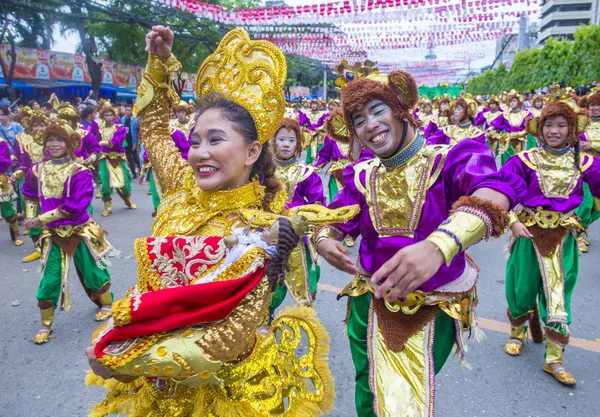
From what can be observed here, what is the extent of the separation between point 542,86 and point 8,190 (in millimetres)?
25992

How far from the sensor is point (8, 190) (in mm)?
6828

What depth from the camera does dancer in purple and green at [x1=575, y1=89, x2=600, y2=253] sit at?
4078 millimetres

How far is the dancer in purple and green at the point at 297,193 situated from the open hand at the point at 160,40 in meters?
2.06

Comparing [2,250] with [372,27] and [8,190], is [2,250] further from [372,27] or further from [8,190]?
[372,27]

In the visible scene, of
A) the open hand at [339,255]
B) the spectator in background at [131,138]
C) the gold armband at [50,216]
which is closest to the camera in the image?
the open hand at [339,255]

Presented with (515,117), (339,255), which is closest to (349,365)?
(339,255)

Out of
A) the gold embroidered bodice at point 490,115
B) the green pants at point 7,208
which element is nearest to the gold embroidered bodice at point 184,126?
the green pants at point 7,208

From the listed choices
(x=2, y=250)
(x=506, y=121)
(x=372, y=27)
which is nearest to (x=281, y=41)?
(x=372, y=27)

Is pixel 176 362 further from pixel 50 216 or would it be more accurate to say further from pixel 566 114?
pixel 566 114

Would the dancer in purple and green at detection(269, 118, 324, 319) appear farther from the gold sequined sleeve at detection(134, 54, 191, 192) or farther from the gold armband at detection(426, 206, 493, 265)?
the gold armband at detection(426, 206, 493, 265)

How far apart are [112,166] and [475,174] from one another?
8.63 meters

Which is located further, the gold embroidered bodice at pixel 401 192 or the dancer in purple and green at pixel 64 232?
the dancer in purple and green at pixel 64 232

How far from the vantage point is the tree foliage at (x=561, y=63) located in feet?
60.0

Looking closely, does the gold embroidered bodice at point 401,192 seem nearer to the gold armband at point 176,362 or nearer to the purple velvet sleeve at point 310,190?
the gold armband at point 176,362
